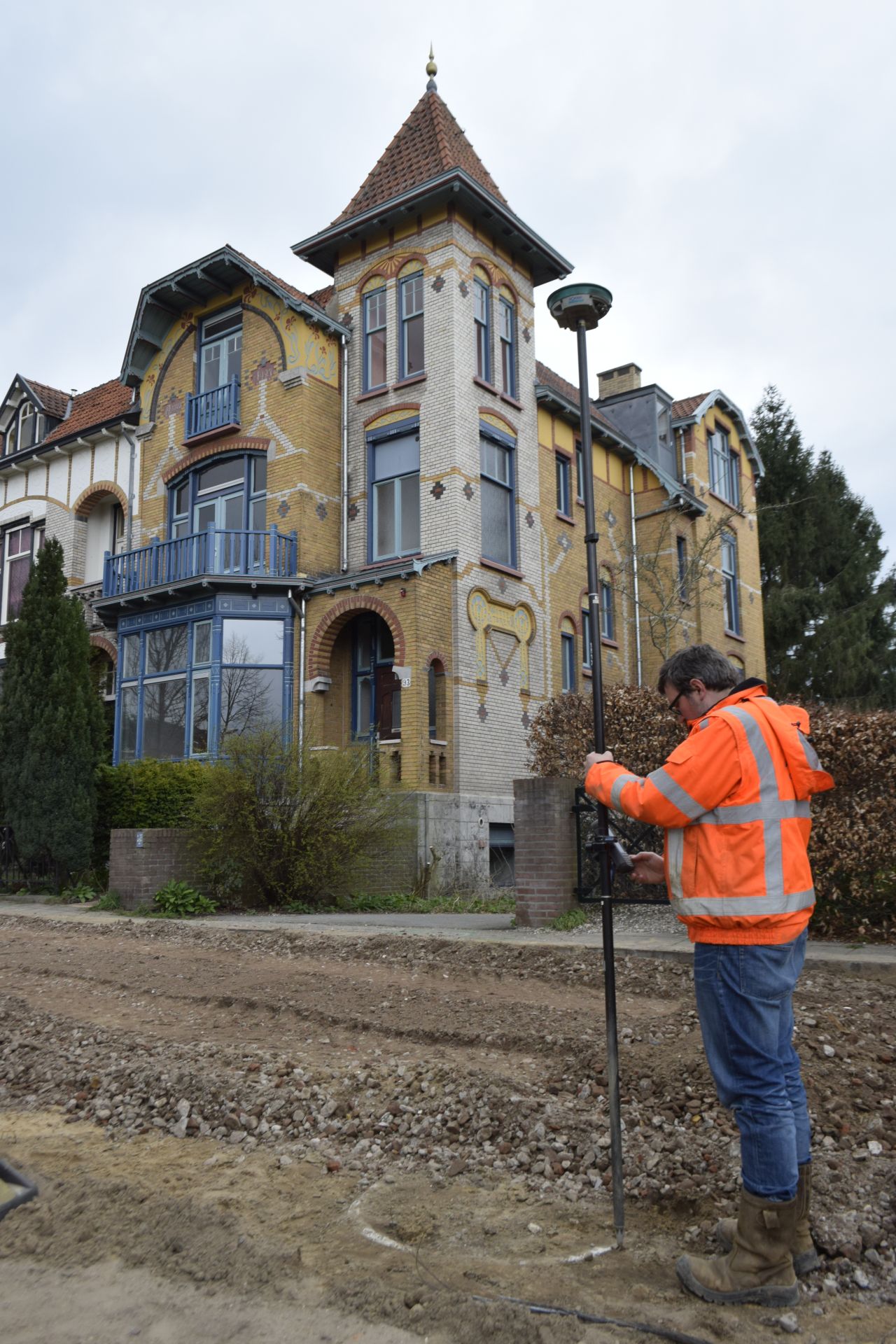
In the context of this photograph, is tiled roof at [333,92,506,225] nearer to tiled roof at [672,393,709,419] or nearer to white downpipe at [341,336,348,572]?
white downpipe at [341,336,348,572]

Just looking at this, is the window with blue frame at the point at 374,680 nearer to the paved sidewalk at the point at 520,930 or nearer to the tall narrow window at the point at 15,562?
the paved sidewalk at the point at 520,930

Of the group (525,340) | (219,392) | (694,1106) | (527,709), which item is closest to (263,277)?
(219,392)

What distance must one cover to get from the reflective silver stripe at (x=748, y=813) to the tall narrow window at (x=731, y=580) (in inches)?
936

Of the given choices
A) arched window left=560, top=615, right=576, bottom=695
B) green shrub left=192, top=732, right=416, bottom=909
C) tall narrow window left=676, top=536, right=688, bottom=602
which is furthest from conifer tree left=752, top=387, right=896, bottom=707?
green shrub left=192, top=732, right=416, bottom=909

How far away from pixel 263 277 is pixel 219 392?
229 cm

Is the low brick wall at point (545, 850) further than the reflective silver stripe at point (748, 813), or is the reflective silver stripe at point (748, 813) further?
the low brick wall at point (545, 850)

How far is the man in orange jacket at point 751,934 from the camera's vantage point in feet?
10.3

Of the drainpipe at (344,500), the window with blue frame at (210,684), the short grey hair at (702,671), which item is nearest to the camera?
the short grey hair at (702,671)

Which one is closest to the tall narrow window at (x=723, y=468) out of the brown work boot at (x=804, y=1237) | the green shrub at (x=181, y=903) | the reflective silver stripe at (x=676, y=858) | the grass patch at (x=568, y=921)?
the green shrub at (x=181, y=903)

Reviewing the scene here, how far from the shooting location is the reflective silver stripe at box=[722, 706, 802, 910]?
321cm

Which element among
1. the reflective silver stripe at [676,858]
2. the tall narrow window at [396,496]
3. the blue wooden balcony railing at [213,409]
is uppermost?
the blue wooden balcony railing at [213,409]

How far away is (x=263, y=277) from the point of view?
1933 cm

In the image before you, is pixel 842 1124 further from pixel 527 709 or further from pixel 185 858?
pixel 527 709

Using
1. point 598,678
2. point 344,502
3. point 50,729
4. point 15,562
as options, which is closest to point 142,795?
point 50,729
